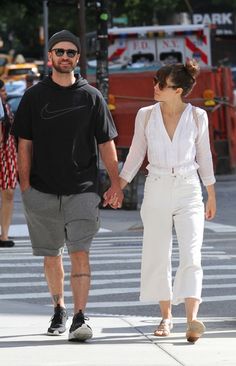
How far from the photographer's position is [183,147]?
8414 millimetres

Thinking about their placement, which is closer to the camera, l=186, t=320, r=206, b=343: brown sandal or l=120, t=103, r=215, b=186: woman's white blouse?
l=186, t=320, r=206, b=343: brown sandal

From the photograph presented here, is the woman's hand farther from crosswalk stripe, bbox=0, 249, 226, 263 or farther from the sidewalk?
crosswalk stripe, bbox=0, 249, 226, 263

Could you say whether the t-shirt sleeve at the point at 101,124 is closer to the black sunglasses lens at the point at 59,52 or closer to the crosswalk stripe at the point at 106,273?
the black sunglasses lens at the point at 59,52

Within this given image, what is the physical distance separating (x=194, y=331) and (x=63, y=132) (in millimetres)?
1490

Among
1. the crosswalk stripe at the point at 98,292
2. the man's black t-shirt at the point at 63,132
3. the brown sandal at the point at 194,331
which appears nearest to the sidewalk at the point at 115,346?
the brown sandal at the point at 194,331

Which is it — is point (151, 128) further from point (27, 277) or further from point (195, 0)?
point (195, 0)

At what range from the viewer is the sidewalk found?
24.9 ft

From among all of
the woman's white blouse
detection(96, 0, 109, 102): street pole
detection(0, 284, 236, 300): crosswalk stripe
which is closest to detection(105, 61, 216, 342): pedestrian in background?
the woman's white blouse

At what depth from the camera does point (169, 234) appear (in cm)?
847

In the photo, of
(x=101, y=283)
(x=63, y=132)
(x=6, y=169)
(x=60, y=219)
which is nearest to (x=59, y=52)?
(x=63, y=132)

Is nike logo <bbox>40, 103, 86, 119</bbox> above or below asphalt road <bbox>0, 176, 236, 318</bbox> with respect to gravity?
above

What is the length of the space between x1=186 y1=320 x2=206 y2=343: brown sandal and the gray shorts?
833 millimetres

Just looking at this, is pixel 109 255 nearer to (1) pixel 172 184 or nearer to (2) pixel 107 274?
(2) pixel 107 274

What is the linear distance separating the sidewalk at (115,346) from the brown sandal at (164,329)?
0.05 meters
